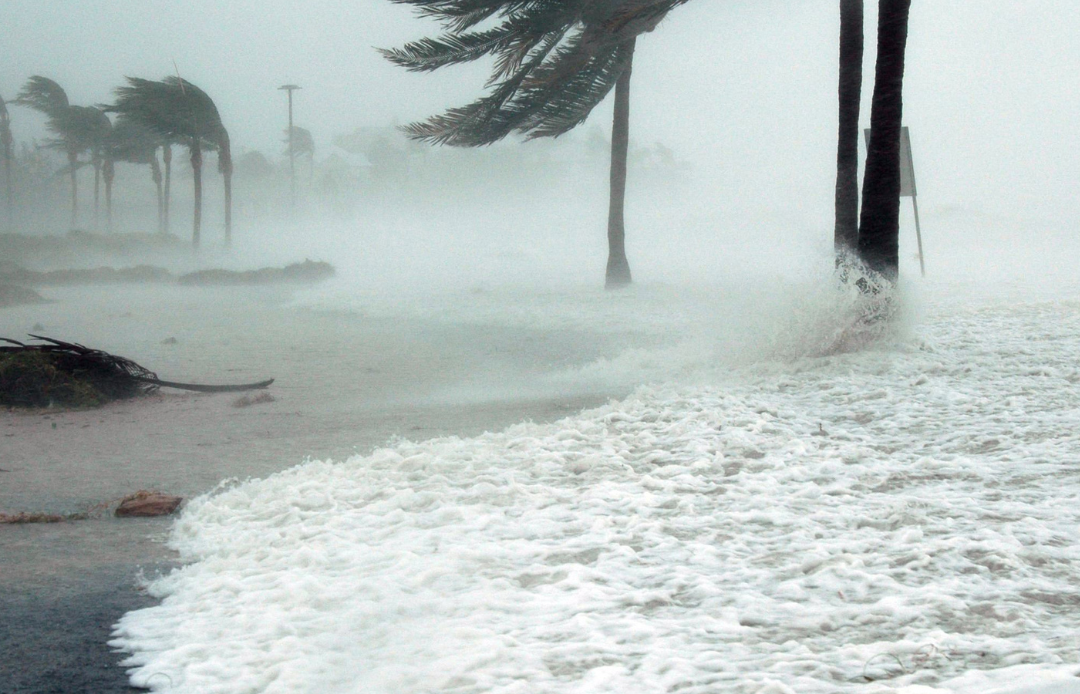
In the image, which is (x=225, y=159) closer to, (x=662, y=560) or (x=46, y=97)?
(x=46, y=97)

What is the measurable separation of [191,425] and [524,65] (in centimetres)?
1074

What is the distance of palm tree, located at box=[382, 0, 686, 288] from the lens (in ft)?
49.1

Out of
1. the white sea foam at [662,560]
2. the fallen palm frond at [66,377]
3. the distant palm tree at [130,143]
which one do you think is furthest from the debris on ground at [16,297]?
the distant palm tree at [130,143]

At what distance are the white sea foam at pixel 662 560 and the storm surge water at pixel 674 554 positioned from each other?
1 centimetres

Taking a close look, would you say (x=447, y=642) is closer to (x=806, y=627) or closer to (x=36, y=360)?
(x=806, y=627)

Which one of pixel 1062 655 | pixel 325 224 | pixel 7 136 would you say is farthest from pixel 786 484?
pixel 325 224

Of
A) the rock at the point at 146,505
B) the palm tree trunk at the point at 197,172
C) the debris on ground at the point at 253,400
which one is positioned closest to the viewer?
the rock at the point at 146,505

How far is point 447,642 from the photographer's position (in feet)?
8.20

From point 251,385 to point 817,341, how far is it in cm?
507

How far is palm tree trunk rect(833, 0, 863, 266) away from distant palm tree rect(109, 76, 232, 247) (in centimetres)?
2783

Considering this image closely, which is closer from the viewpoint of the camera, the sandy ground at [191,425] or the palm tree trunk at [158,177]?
the sandy ground at [191,425]

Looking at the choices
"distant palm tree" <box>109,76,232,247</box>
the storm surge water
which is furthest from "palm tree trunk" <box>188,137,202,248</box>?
the storm surge water

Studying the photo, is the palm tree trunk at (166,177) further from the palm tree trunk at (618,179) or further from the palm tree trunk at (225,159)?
the palm tree trunk at (618,179)

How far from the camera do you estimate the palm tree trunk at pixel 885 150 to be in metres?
7.07
